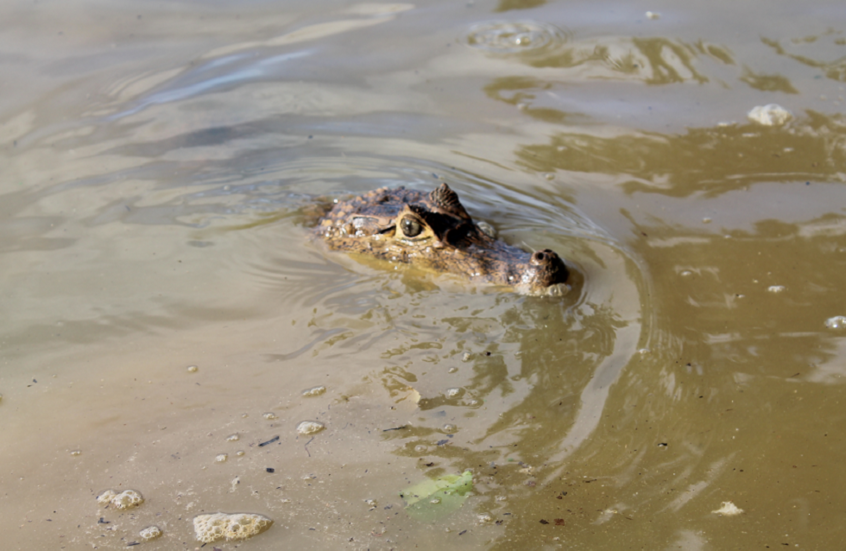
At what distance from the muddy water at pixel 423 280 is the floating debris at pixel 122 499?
46 millimetres

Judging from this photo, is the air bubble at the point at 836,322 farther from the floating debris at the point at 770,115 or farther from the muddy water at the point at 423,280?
the floating debris at the point at 770,115

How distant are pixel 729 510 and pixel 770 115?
432cm

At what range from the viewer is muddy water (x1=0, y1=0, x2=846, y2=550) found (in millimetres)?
3307

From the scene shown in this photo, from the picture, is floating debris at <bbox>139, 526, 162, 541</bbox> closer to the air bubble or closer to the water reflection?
the air bubble

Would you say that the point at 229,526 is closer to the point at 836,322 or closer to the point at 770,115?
the point at 836,322

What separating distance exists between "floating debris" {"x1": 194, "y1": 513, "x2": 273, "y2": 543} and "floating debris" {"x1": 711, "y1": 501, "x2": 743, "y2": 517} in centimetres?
209

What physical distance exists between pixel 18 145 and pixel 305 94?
9.33ft

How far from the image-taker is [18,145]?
259 inches

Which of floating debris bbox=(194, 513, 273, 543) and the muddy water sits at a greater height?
the muddy water

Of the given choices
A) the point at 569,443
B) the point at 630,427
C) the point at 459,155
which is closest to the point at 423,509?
the point at 569,443

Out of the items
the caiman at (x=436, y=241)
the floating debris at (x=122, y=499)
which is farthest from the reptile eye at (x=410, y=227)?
the floating debris at (x=122, y=499)

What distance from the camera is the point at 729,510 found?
3098mm

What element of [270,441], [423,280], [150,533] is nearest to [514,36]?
[423,280]

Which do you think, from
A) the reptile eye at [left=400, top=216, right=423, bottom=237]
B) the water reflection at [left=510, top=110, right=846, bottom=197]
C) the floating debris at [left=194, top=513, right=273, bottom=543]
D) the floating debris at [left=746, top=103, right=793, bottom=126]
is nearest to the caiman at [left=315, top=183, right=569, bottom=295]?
the reptile eye at [left=400, top=216, right=423, bottom=237]
